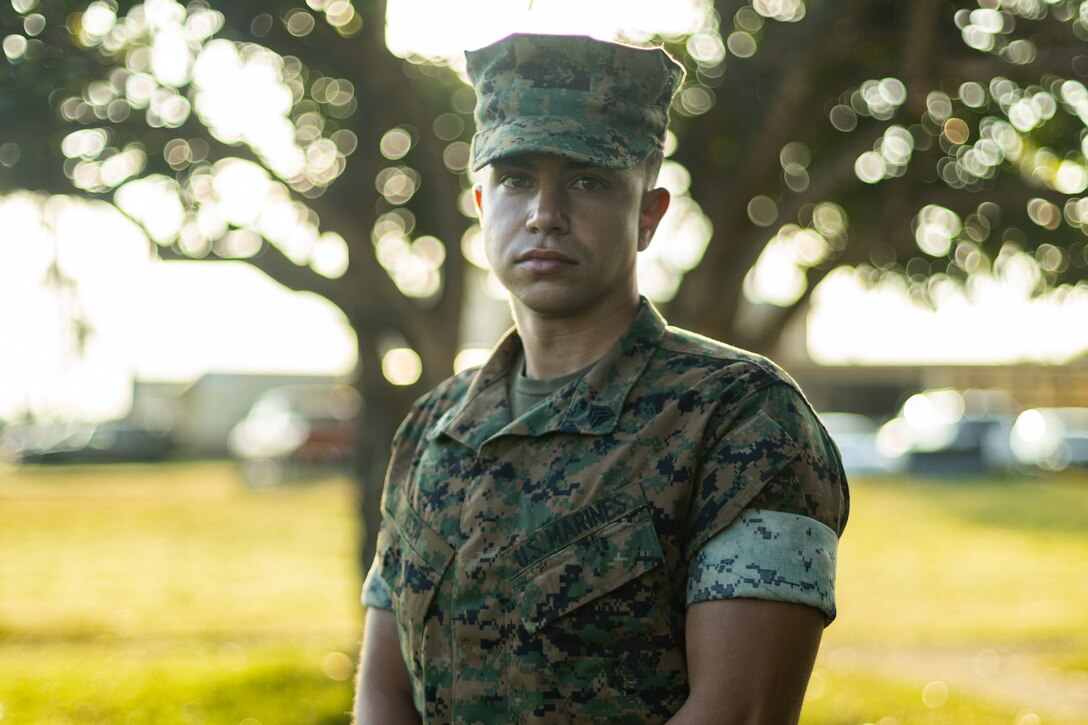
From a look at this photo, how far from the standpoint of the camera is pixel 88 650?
952cm

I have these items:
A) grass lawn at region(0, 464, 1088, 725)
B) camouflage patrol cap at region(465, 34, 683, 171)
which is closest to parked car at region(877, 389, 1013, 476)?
grass lawn at region(0, 464, 1088, 725)

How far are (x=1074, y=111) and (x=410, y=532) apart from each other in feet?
16.0

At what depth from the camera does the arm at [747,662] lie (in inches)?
67.2

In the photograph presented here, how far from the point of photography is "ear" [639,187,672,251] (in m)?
2.09

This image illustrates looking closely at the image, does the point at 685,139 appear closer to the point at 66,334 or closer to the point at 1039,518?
the point at 66,334


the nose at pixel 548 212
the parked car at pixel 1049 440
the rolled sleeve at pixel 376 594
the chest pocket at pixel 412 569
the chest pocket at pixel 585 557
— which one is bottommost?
the parked car at pixel 1049 440

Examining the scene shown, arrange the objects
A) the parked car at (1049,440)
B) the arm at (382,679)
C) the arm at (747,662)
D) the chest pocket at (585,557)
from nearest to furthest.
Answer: the arm at (747,662)
the chest pocket at (585,557)
the arm at (382,679)
the parked car at (1049,440)

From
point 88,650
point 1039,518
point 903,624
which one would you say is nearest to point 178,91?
point 88,650

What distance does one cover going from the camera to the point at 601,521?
6.11ft

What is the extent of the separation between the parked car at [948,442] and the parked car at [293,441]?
13462mm

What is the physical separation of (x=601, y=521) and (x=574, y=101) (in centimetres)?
70

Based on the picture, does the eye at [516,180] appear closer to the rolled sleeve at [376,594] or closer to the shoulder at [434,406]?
the shoulder at [434,406]

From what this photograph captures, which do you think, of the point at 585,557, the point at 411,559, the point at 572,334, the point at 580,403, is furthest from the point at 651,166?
the point at 411,559

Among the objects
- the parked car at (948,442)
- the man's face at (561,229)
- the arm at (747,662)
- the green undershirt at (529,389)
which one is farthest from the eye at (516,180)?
the parked car at (948,442)
